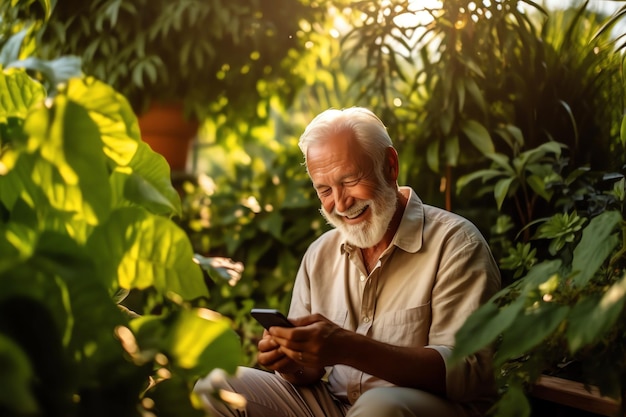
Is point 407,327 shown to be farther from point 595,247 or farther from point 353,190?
point 595,247

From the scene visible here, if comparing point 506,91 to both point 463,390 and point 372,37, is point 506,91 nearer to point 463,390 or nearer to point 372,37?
point 372,37

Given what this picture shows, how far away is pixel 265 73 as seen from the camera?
3.71m

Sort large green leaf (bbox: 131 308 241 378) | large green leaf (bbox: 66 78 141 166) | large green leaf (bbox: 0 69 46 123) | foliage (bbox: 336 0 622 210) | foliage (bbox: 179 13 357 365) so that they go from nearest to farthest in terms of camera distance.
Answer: large green leaf (bbox: 131 308 241 378) → large green leaf (bbox: 66 78 141 166) → large green leaf (bbox: 0 69 46 123) → foliage (bbox: 336 0 622 210) → foliage (bbox: 179 13 357 365)

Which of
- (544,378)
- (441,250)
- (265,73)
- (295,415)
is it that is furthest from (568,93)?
(265,73)

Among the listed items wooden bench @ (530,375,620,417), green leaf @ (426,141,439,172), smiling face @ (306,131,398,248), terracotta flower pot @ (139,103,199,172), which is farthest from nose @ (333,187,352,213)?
terracotta flower pot @ (139,103,199,172)

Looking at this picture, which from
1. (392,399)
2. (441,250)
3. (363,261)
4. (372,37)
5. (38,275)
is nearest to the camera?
(38,275)

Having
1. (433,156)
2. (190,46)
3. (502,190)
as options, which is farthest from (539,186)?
(190,46)

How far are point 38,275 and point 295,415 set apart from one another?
1077 mm

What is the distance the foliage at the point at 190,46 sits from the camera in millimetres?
3293

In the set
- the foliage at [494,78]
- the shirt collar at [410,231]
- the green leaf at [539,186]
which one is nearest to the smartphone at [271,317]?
the shirt collar at [410,231]

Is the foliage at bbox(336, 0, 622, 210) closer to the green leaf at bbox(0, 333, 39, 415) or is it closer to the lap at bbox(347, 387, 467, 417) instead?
the lap at bbox(347, 387, 467, 417)

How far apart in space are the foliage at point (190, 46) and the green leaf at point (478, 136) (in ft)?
4.07

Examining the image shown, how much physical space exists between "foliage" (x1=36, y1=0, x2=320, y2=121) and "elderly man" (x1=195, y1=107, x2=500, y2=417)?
1498 mm

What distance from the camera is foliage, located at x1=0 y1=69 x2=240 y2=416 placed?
0.90 meters
